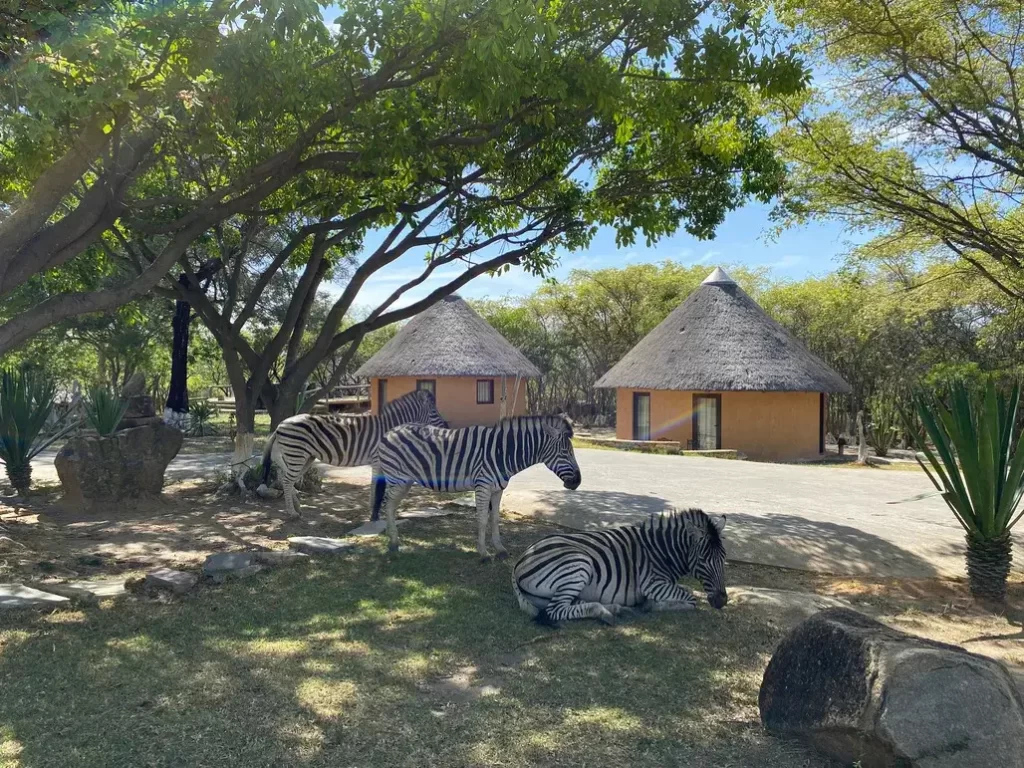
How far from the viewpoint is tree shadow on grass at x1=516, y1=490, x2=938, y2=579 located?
25.6 ft

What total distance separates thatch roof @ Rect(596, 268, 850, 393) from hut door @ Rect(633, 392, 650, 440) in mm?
902

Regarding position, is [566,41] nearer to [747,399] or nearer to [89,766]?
[89,766]

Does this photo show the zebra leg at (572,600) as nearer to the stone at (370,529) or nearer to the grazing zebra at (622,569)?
the grazing zebra at (622,569)

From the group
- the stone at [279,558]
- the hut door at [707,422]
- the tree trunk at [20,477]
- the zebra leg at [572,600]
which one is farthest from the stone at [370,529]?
the hut door at [707,422]

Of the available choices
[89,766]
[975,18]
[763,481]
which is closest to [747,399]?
[763,481]

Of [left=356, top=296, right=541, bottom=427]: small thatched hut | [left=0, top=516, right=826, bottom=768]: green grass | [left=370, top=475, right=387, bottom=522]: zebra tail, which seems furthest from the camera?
[left=356, top=296, right=541, bottom=427]: small thatched hut

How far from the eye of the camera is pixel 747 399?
925 inches

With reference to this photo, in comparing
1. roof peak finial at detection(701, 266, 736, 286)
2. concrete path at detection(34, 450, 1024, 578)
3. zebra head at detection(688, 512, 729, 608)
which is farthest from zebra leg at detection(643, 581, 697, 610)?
roof peak finial at detection(701, 266, 736, 286)

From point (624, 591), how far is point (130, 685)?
11.2ft

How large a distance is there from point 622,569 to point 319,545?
136 inches

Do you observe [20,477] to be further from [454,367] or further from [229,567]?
[454,367]

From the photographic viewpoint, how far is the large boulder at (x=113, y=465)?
10.4 meters

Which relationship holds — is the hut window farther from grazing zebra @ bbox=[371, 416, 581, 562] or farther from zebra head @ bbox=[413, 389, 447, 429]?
grazing zebra @ bbox=[371, 416, 581, 562]

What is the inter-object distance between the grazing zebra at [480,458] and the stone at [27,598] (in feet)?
9.74
